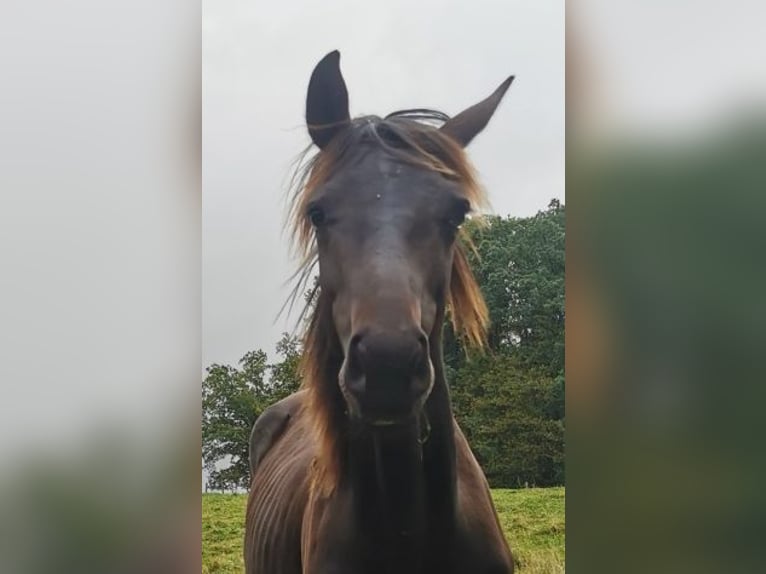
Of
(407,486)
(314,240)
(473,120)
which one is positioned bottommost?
(407,486)

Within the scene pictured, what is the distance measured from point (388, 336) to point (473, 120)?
1.99ft

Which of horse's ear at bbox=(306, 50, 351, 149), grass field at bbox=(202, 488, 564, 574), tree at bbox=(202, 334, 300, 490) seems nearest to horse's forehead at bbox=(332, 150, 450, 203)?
horse's ear at bbox=(306, 50, 351, 149)

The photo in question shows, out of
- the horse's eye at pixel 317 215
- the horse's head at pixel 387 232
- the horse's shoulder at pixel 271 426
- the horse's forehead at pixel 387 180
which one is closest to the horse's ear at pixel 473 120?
the horse's head at pixel 387 232

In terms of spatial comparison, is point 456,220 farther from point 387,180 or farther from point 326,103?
point 326,103

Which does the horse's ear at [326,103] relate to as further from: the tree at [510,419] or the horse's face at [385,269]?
the tree at [510,419]

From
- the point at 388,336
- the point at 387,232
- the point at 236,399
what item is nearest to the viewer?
the point at 388,336

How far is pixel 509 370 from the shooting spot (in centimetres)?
168

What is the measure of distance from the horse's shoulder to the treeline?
45cm

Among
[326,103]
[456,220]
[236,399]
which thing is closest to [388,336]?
[456,220]

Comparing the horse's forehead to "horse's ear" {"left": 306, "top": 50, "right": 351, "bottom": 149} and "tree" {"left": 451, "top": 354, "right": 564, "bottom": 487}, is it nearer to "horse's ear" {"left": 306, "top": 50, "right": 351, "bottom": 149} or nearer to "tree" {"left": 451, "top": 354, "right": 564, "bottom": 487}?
"horse's ear" {"left": 306, "top": 50, "right": 351, "bottom": 149}
